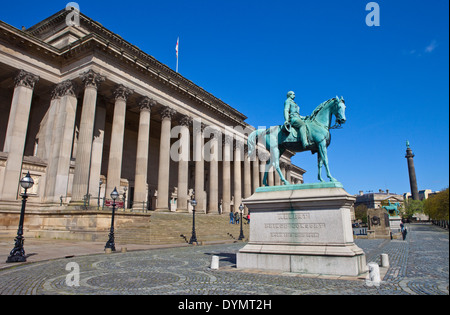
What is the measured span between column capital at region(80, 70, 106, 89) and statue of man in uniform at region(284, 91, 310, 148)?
71.3ft

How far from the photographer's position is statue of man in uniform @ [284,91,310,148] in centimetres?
1067

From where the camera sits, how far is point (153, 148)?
45188mm

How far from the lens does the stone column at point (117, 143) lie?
2830 cm

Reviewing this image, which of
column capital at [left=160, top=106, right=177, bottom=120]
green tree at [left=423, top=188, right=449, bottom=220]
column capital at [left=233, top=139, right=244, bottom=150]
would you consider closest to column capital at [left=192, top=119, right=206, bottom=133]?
column capital at [left=160, top=106, right=177, bottom=120]

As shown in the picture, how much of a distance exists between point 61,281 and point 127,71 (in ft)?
84.4

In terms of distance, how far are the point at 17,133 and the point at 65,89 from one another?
5771 millimetres

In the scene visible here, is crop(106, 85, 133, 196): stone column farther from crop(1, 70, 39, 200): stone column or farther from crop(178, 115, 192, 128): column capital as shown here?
crop(178, 115, 192, 128): column capital

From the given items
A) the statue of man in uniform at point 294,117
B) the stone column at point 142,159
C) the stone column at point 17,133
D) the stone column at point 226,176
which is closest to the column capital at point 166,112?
the stone column at point 142,159

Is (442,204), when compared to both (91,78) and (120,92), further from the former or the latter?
(120,92)

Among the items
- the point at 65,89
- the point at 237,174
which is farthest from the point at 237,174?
the point at 65,89

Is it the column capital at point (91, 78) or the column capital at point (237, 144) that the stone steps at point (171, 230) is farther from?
the column capital at point (237, 144)

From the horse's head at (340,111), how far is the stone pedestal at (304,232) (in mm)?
2287
